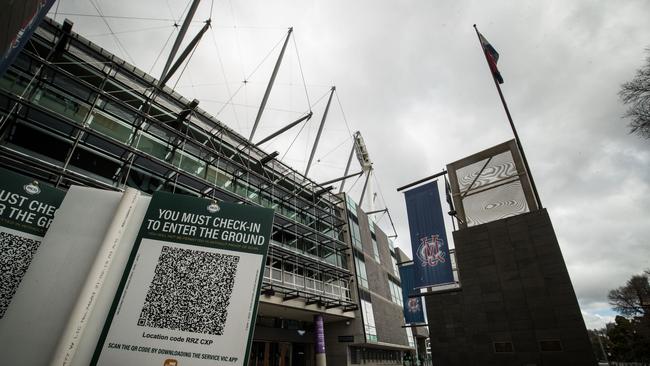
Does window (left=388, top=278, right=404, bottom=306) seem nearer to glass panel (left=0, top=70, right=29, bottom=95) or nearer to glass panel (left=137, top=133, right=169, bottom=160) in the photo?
glass panel (left=137, top=133, right=169, bottom=160)

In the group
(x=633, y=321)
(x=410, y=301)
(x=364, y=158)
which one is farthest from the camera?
(x=364, y=158)

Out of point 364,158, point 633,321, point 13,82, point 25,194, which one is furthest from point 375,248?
point 633,321

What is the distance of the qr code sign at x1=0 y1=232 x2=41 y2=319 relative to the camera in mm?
2531

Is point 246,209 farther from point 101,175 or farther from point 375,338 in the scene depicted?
point 375,338

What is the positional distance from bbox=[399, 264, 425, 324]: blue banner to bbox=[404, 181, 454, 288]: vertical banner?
1039 cm

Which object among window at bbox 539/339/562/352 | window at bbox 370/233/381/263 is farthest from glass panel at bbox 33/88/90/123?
window at bbox 370/233/381/263

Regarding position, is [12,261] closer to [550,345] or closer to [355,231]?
[550,345]

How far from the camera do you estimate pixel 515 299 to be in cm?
858

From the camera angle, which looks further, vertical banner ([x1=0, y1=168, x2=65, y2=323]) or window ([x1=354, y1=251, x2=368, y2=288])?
window ([x1=354, y1=251, x2=368, y2=288])

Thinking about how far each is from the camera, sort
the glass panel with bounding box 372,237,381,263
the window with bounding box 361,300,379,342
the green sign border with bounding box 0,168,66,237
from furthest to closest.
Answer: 1. the glass panel with bounding box 372,237,381,263
2. the window with bounding box 361,300,379,342
3. the green sign border with bounding box 0,168,66,237

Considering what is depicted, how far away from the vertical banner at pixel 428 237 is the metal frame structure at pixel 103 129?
8.96m

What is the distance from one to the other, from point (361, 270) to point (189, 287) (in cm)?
2545

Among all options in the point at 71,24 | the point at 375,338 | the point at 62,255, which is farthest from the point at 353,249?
the point at 62,255

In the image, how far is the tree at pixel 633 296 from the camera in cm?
3803
